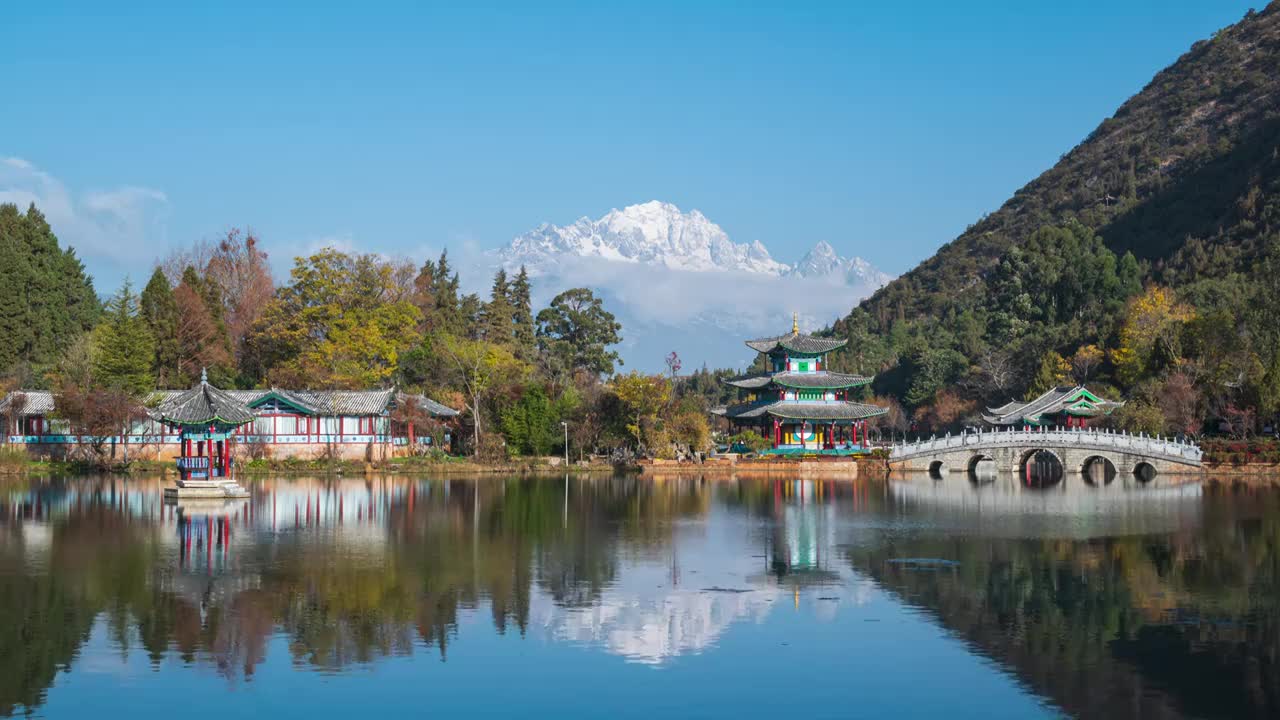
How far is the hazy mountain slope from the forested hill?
27 cm

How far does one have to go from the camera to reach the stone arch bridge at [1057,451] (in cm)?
6256

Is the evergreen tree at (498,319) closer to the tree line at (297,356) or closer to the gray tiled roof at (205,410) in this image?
the tree line at (297,356)

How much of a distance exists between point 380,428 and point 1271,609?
47302mm

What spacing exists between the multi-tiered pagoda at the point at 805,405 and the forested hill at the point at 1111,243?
14598 millimetres

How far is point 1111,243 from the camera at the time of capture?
141375mm

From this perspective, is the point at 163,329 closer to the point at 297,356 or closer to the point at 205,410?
the point at 297,356

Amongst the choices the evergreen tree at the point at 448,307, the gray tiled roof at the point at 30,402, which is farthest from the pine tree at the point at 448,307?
the gray tiled roof at the point at 30,402

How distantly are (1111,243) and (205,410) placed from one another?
116 metres

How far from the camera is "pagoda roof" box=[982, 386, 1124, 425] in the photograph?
73.4 m

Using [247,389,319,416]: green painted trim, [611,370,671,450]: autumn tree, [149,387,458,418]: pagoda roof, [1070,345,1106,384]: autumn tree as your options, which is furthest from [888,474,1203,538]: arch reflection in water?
[247,389,319,416]: green painted trim

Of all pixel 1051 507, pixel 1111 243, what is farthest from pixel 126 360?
pixel 1111 243

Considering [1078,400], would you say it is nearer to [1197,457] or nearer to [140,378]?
[1197,457]

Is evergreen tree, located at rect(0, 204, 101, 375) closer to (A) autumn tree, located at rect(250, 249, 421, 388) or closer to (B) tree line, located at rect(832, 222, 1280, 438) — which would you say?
→ (A) autumn tree, located at rect(250, 249, 421, 388)

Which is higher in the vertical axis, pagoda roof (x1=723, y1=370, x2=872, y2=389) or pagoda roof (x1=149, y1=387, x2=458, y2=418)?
pagoda roof (x1=723, y1=370, x2=872, y2=389)
